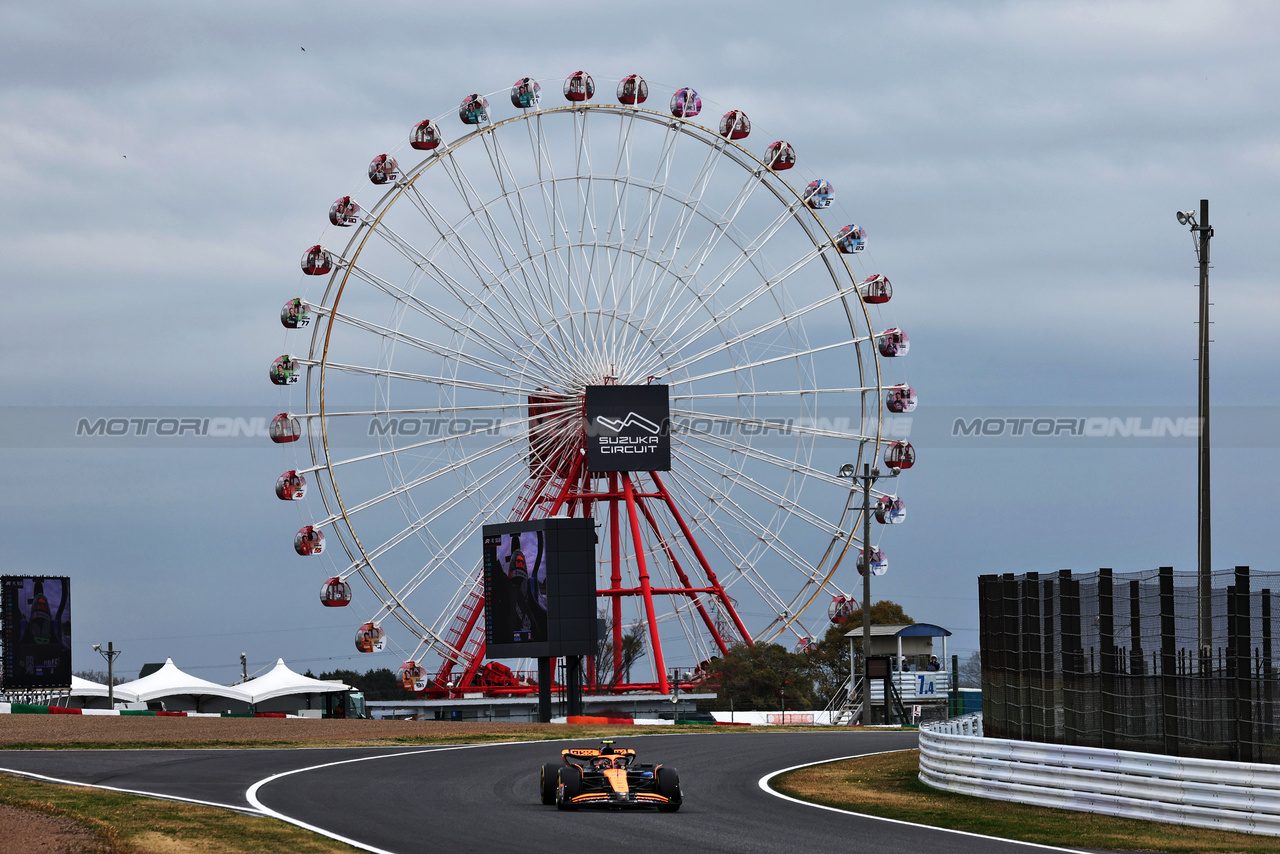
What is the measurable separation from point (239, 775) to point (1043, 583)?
13.1 m

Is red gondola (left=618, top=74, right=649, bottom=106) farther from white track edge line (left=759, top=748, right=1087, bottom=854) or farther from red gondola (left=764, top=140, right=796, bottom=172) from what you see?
white track edge line (left=759, top=748, right=1087, bottom=854)

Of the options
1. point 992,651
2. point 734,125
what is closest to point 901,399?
point 734,125

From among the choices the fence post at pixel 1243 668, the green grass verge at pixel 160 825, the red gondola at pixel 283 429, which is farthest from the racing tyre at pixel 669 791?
the red gondola at pixel 283 429

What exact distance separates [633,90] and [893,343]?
504 inches

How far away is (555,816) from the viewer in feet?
61.7

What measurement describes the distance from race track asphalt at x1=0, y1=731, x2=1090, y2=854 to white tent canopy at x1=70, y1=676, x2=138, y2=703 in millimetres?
55304

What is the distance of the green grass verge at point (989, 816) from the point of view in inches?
663

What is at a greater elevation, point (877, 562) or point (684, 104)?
point (684, 104)

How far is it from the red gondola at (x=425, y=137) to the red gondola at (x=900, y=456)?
1916 cm

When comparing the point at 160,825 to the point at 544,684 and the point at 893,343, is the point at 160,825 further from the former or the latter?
the point at 893,343

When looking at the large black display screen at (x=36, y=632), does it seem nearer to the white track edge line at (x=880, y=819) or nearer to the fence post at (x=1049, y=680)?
the white track edge line at (x=880, y=819)

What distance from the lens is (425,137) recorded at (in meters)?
51.1

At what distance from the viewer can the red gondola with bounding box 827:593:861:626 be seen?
179 feet

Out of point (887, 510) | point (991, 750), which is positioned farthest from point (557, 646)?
point (991, 750)
